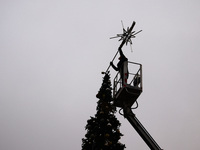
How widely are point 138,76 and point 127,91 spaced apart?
1.56 metres

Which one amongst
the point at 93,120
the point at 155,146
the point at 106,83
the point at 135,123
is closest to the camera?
the point at 155,146

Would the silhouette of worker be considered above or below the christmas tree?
above

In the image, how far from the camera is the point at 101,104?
16016 mm

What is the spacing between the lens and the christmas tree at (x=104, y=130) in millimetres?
14742

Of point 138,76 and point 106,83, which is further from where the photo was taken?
point 106,83

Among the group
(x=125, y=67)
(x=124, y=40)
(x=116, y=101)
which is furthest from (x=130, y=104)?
(x=124, y=40)

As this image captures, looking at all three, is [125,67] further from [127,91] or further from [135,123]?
[135,123]

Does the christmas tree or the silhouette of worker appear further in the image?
the silhouette of worker

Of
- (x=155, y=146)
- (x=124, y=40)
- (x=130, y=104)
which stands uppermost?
(x=124, y=40)

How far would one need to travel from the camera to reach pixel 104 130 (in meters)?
15.3

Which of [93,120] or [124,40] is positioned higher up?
[124,40]

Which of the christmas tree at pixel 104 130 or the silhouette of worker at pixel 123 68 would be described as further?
the silhouette of worker at pixel 123 68

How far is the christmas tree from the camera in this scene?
14.7 metres

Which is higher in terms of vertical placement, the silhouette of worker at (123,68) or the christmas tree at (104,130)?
the silhouette of worker at (123,68)
